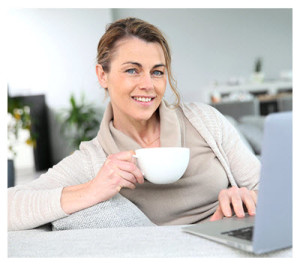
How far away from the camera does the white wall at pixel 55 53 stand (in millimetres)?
6363

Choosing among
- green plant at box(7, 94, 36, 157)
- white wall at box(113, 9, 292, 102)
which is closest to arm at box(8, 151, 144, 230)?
green plant at box(7, 94, 36, 157)

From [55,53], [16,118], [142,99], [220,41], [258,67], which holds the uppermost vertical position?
[220,41]

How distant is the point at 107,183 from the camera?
0.97 m

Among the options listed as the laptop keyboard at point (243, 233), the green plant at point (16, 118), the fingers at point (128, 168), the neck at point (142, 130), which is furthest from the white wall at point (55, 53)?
the laptop keyboard at point (243, 233)

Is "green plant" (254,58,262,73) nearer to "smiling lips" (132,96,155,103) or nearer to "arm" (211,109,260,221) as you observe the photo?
"arm" (211,109,260,221)

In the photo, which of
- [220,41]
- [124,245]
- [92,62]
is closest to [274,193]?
[124,245]

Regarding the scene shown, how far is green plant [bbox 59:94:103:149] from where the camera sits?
605 cm

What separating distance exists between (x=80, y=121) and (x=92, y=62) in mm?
916

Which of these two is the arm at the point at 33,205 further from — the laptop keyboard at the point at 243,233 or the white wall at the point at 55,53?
the white wall at the point at 55,53

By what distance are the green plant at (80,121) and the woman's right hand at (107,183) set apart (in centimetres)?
494

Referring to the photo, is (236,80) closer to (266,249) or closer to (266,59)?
(266,59)

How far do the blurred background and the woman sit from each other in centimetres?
484

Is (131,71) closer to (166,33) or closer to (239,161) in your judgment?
(239,161)

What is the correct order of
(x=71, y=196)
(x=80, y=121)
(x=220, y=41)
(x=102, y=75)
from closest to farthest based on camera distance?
(x=71, y=196), (x=102, y=75), (x=80, y=121), (x=220, y=41)
